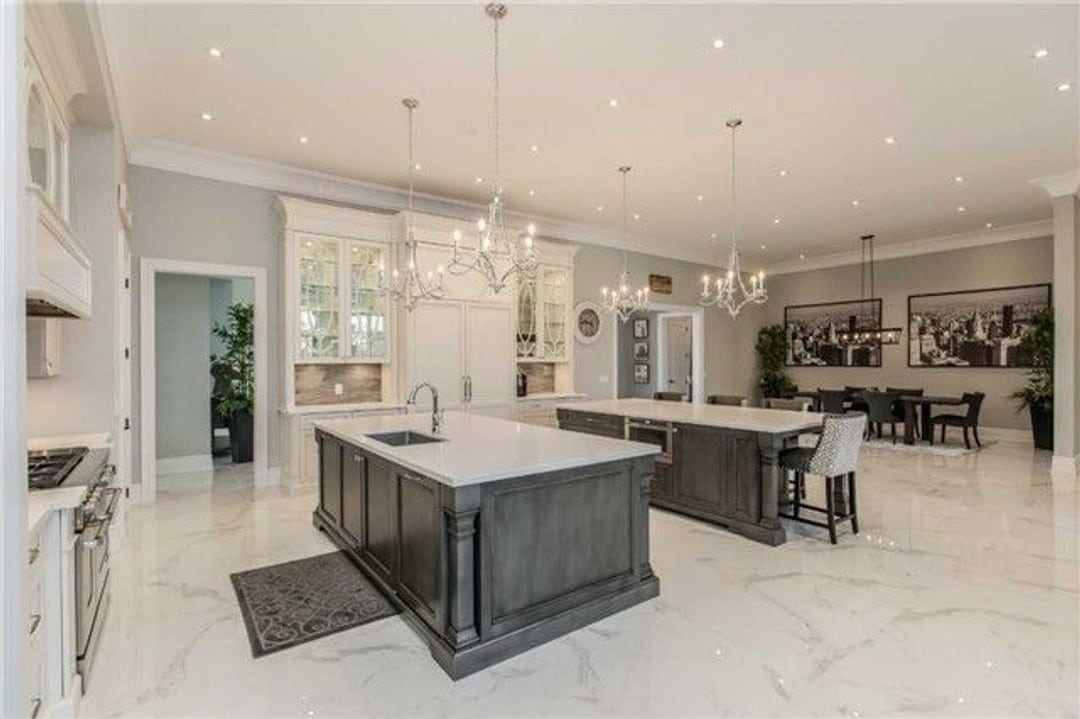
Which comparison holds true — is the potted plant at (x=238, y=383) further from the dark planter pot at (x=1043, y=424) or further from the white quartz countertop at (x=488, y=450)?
the dark planter pot at (x=1043, y=424)

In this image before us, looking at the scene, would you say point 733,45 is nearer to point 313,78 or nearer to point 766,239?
point 313,78

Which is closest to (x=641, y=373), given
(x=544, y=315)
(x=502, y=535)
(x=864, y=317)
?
(x=864, y=317)

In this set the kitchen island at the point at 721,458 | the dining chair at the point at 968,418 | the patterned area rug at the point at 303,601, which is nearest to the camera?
the patterned area rug at the point at 303,601

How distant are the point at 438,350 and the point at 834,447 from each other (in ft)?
13.3

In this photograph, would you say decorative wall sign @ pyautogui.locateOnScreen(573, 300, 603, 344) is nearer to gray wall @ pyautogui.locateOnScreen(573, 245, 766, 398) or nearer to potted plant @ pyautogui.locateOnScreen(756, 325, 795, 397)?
gray wall @ pyautogui.locateOnScreen(573, 245, 766, 398)

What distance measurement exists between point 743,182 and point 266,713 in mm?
6253

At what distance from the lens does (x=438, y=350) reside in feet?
21.0

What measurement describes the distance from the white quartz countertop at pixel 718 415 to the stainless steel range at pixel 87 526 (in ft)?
12.5

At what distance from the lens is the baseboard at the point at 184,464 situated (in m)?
6.59

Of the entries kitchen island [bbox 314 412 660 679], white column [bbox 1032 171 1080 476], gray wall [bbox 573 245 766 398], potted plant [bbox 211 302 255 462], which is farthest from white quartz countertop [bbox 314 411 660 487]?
white column [bbox 1032 171 1080 476]

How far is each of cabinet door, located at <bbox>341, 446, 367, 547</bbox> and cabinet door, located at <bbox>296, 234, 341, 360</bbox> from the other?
2296mm

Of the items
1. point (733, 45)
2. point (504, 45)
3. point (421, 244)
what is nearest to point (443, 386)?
point (421, 244)

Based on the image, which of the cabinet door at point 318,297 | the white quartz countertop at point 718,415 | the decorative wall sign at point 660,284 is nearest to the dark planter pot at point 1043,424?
the white quartz countertop at point 718,415

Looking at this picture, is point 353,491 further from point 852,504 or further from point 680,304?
point 680,304
